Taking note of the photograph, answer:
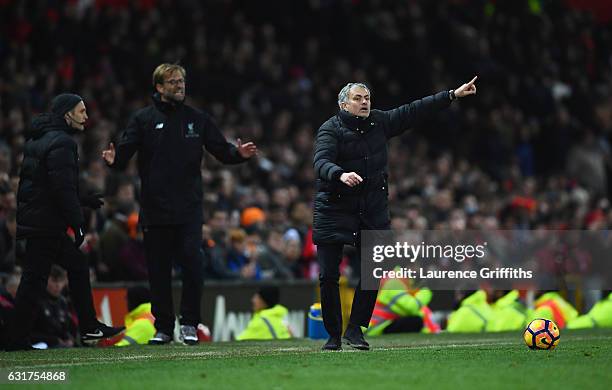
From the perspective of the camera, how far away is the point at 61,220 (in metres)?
11.5

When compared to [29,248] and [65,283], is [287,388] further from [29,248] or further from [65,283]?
[65,283]

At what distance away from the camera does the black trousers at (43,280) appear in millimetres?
11414

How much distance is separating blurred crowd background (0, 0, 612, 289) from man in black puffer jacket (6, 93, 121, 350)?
5.58 ft

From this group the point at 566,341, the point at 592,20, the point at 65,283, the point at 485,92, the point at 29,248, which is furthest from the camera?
the point at 592,20

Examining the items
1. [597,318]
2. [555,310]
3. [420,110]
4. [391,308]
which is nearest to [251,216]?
[391,308]

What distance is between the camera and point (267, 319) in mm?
14891

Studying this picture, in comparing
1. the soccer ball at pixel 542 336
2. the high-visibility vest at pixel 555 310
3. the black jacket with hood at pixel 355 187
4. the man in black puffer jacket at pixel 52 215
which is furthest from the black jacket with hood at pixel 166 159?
the high-visibility vest at pixel 555 310

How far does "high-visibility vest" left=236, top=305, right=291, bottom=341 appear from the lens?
14797 mm

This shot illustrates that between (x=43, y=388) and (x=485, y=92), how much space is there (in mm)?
20919

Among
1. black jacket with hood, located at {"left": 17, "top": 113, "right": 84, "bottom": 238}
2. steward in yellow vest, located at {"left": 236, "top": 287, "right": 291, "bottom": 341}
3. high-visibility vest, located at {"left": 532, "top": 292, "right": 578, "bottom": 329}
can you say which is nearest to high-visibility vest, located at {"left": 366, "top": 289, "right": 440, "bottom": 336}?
steward in yellow vest, located at {"left": 236, "top": 287, "right": 291, "bottom": 341}

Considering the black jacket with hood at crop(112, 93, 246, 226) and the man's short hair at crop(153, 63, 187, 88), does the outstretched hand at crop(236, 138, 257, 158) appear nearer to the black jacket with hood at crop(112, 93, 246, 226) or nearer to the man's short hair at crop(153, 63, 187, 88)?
the black jacket with hood at crop(112, 93, 246, 226)

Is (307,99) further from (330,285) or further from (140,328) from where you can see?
(330,285)

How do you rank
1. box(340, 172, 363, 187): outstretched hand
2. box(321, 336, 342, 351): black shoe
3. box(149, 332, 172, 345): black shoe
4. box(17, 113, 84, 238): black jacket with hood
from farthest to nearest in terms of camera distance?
box(149, 332, 172, 345): black shoe, box(17, 113, 84, 238): black jacket with hood, box(321, 336, 342, 351): black shoe, box(340, 172, 363, 187): outstretched hand

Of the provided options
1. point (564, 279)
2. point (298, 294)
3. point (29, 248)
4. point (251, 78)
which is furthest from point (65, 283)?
point (251, 78)
